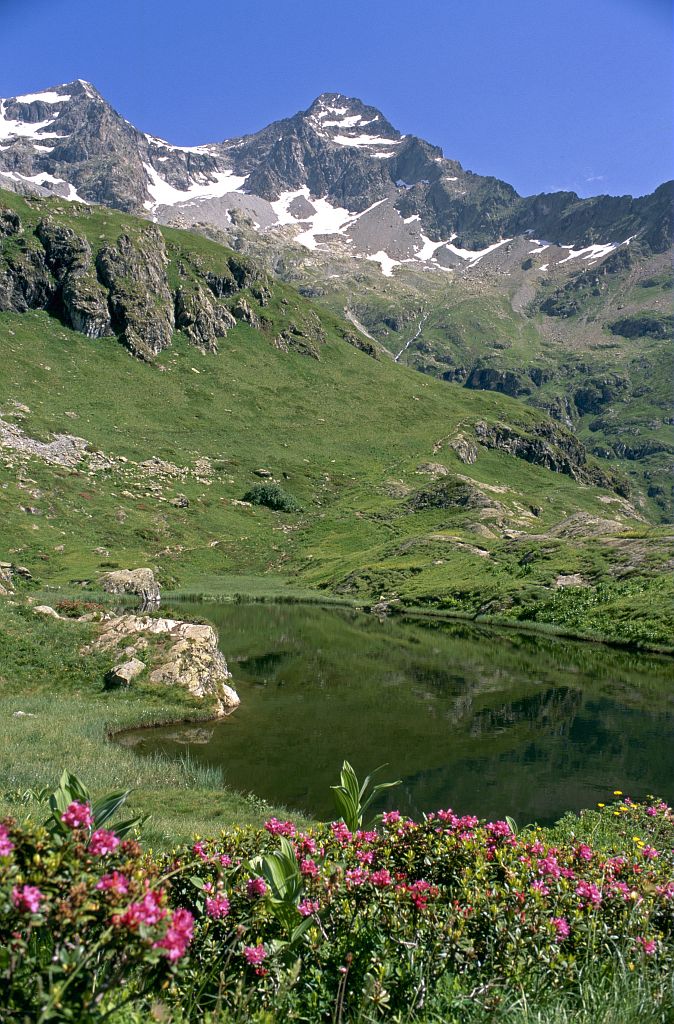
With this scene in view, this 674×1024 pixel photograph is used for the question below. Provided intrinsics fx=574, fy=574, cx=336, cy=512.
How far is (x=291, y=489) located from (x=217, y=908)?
11899 cm

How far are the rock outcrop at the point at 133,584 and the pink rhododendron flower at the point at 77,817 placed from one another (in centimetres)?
5571

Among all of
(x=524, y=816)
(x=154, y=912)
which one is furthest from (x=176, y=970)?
(x=524, y=816)

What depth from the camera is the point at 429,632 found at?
47.6 m

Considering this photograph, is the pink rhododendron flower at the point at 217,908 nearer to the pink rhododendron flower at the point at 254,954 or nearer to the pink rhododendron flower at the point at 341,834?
the pink rhododendron flower at the point at 254,954

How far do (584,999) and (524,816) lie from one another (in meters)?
10.9

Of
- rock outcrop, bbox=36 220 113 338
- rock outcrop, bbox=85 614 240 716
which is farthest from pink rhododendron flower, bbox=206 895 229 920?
rock outcrop, bbox=36 220 113 338

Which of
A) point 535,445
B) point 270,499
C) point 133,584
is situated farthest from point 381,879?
point 535,445

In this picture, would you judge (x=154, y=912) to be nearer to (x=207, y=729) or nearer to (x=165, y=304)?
(x=207, y=729)

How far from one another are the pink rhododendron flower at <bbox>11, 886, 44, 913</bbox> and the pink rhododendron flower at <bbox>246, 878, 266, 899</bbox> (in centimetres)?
198

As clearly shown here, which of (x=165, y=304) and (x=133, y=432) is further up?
(x=165, y=304)

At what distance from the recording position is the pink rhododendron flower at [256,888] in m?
4.71

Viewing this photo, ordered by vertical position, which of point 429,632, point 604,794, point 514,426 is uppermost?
point 514,426

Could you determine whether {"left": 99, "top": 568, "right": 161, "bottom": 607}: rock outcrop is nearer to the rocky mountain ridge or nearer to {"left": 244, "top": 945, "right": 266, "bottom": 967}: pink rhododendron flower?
{"left": 244, "top": 945, "right": 266, "bottom": 967}: pink rhododendron flower

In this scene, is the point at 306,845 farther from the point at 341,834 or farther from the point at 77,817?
the point at 77,817
